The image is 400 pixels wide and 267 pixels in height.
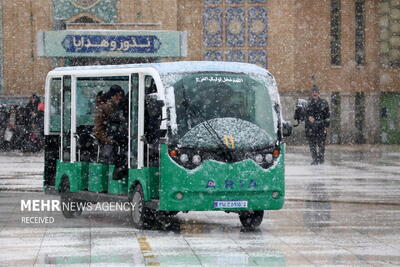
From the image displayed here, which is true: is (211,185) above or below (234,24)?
below

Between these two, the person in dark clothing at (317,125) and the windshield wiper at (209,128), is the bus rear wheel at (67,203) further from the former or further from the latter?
the person in dark clothing at (317,125)

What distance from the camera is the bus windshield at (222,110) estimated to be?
52.5 ft

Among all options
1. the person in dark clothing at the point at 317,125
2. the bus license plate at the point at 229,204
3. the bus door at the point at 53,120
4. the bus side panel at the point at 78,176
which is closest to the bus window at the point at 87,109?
the bus side panel at the point at 78,176

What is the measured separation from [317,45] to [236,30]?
3319 mm

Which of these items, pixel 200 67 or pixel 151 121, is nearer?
pixel 151 121

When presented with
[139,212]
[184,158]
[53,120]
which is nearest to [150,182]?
[139,212]

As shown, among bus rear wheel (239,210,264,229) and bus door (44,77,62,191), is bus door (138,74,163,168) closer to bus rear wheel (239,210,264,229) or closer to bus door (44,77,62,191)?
bus rear wheel (239,210,264,229)

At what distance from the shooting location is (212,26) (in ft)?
159

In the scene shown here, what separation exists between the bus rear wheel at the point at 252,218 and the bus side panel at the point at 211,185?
0.34 meters

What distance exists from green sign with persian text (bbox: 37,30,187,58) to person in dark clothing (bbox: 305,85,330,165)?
8.48m

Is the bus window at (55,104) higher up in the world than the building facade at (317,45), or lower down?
lower down

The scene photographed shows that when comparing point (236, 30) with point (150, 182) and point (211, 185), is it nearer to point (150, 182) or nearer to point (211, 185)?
point (150, 182)

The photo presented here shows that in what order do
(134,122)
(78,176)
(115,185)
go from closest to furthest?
(134,122), (115,185), (78,176)

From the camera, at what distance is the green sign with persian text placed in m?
40.9
